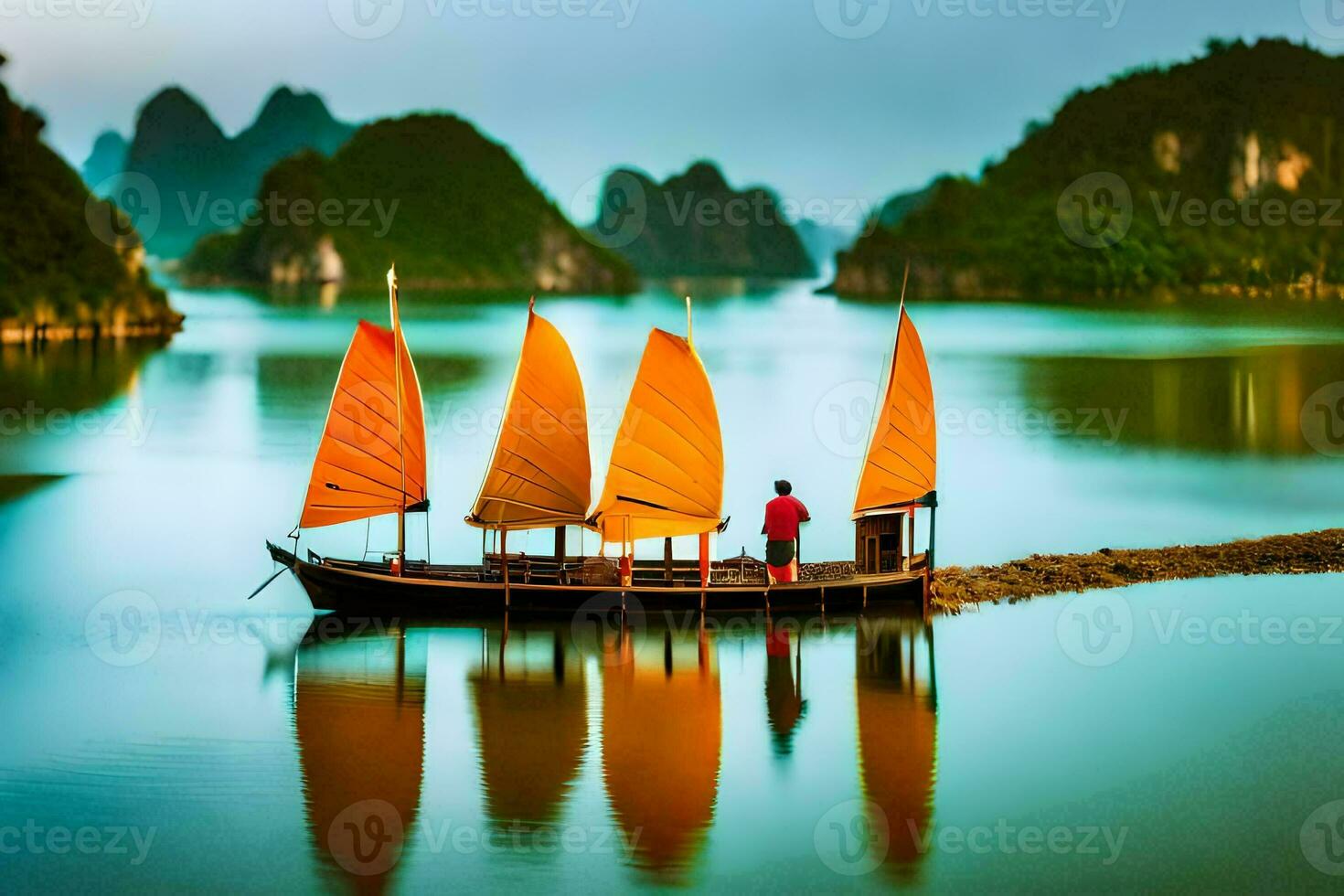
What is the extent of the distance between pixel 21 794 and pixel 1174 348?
5949cm

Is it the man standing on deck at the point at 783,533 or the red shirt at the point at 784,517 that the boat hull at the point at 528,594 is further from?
the red shirt at the point at 784,517

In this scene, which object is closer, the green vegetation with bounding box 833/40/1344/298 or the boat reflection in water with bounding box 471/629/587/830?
the boat reflection in water with bounding box 471/629/587/830

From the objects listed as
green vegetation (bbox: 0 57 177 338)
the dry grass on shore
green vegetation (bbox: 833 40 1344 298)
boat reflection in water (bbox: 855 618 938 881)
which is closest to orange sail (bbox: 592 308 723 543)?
boat reflection in water (bbox: 855 618 938 881)

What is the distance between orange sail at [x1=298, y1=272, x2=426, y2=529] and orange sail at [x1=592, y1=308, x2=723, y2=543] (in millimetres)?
2301

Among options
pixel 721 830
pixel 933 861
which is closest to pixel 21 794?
pixel 721 830

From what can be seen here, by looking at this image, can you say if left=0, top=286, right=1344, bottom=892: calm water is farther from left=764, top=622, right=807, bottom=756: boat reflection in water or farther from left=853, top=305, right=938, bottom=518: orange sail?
left=853, top=305, right=938, bottom=518: orange sail

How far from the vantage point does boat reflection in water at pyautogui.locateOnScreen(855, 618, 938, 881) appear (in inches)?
437

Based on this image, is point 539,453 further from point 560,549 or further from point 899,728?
point 899,728

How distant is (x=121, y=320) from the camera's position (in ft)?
234

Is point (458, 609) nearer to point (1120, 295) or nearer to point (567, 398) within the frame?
point (567, 398)

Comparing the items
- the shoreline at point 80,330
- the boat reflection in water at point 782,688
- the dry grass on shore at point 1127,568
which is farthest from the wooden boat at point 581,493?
the shoreline at point 80,330

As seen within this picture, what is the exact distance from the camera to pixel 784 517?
16.0 m

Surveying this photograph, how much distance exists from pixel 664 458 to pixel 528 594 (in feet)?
6.29

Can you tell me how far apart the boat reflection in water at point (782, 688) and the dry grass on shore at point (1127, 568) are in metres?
2.28
